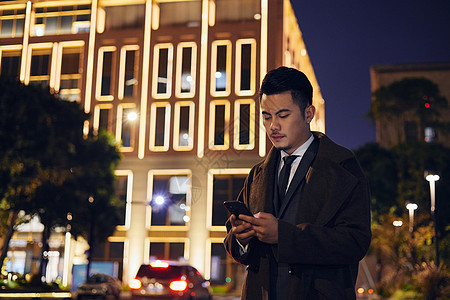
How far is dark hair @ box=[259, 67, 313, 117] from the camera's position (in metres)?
2.50

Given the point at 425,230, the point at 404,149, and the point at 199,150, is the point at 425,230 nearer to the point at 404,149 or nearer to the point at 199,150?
the point at 404,149

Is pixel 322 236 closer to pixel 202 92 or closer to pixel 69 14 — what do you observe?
pixel 202 92

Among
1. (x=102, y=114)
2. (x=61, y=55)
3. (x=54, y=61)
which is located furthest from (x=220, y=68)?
(x=54, y=61)

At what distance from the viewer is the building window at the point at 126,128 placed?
42125 millimetres

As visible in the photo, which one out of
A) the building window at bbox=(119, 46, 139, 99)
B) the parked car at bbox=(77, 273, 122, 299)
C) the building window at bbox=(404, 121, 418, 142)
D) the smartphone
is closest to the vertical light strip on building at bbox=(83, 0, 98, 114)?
the building window at bbox=(119, 46, 139, 99)

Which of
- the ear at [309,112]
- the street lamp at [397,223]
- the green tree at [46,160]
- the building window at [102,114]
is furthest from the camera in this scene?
the building window at [102,114]

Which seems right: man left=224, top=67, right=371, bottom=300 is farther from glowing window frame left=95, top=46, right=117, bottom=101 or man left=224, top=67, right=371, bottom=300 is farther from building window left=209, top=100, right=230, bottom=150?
glowing window frame left=95, top=46, right=117, bottom=101

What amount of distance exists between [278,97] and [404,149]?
3781 centimetres

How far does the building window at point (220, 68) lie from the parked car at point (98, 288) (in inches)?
626

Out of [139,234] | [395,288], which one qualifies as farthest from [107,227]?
[395,288]

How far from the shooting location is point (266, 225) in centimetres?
223

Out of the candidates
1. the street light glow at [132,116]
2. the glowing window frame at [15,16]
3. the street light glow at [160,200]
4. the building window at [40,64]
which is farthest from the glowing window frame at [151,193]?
the glowing window frame at [15,16]

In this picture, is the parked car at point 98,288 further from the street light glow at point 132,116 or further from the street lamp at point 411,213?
the street light glow at point 132,116

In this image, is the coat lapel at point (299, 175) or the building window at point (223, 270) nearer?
the coat lapel at point (299, 175)
